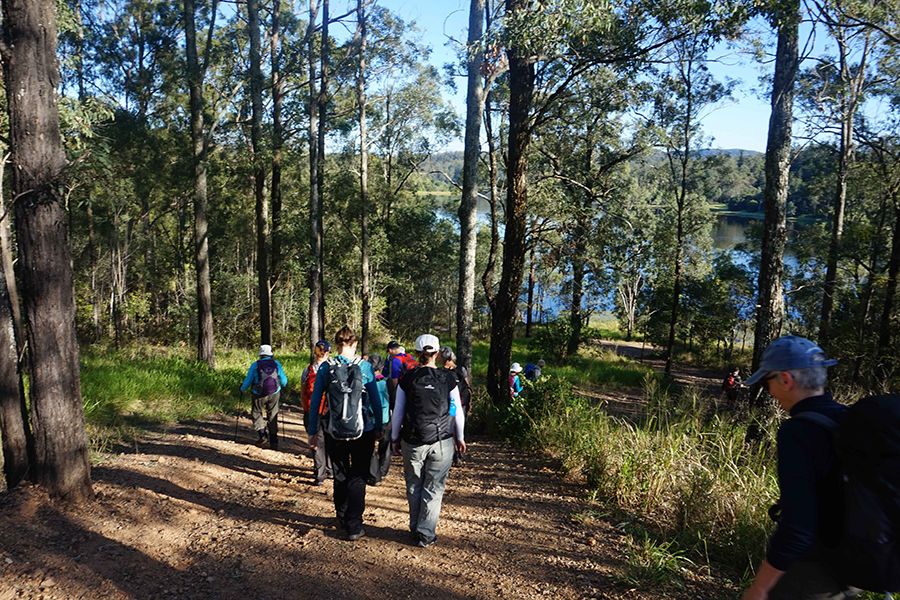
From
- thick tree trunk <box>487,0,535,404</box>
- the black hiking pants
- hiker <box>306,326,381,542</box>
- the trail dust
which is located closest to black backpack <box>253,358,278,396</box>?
the trail dust

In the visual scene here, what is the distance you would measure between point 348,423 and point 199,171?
11008 mm

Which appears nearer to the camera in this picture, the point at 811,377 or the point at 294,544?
the point at 811,377

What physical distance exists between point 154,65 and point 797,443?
25.8 metres

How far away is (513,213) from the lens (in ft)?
25.5

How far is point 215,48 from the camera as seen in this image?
16.2 metres

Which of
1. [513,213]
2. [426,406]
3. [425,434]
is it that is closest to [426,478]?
[425,434]

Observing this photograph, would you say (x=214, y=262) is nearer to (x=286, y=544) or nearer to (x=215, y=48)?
(x=215, y=48)

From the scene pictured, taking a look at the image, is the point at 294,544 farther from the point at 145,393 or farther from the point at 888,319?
the point at 888,319

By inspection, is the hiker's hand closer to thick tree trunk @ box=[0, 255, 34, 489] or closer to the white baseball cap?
the white baseball cap

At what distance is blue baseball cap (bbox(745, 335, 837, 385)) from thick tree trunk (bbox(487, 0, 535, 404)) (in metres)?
5.67

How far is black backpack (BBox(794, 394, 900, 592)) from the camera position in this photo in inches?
62.4

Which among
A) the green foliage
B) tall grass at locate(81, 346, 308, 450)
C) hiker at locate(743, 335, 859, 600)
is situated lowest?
the green foliage

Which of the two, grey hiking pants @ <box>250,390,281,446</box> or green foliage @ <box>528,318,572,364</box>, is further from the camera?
green foliage @ <box>528,318,572,364</box>

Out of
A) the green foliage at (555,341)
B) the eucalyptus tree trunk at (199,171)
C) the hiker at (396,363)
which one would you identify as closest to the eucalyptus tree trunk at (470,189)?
the hiker at (396,363)
